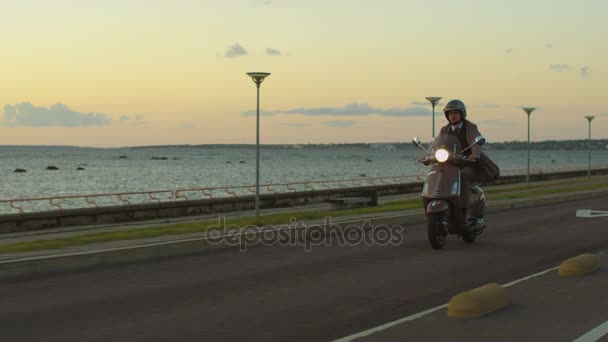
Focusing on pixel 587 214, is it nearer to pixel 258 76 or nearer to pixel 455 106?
pixel 455 106

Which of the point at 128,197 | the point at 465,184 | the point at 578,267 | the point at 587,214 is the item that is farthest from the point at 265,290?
the point at 128,197

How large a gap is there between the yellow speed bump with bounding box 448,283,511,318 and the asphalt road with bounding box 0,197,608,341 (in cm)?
62

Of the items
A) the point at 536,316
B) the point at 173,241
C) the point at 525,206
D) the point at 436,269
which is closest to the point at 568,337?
the point at 536,316

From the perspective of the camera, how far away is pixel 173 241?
13852 mm

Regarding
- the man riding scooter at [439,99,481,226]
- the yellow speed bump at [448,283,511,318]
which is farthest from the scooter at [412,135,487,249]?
the yellow speed bump at [448,283,511,318]

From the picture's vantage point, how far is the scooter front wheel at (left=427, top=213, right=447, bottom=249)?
44.4ft

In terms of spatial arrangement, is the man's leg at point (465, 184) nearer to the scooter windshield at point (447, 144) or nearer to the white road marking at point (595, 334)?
the scooter windshield at point (447, 144)

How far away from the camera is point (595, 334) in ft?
22.6

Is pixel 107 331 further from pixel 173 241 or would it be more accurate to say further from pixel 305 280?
pixel 173 241

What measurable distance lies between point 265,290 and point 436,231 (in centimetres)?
464

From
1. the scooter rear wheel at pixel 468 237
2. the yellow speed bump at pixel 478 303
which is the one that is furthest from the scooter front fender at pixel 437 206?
the yellow speed bump at pixel 478 303

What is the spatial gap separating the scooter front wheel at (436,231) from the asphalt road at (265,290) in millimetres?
174

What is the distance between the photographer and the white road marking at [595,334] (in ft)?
22.0

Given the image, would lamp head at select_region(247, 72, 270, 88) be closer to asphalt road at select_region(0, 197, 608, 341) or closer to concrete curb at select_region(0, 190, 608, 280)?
concrete curb at select_region(0, 190, 608, 280)
